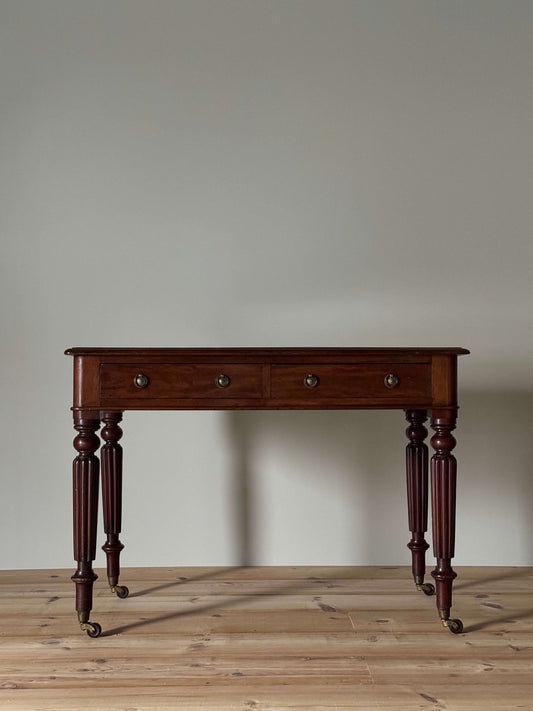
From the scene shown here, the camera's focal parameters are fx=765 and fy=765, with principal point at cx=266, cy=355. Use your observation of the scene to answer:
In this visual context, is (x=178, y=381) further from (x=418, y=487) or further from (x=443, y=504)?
(x=418, y=487)

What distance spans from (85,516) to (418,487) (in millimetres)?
1085

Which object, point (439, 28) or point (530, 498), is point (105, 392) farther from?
point (439, 28)

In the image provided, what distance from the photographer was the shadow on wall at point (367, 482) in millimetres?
2854

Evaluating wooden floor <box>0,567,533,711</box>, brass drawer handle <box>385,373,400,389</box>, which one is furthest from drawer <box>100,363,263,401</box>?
wooden floor <box>0,567,533,711</box>

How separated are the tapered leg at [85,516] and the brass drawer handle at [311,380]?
583 mm

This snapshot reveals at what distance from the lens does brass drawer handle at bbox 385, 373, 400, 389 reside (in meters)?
2.10

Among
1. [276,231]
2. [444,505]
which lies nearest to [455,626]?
[444,505]

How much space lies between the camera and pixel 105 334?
9.36 ft

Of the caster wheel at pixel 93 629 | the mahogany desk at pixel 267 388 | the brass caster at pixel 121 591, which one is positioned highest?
the mahogany desk at pixel 267 388

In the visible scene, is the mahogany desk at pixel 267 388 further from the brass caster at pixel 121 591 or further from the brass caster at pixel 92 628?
the brass caster at pixel 121 591

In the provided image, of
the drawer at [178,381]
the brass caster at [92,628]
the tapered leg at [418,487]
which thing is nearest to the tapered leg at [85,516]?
the brass caster at [92,628]

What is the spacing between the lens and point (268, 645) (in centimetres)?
198

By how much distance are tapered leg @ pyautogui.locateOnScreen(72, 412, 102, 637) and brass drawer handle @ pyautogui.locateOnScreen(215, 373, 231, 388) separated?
34 cm

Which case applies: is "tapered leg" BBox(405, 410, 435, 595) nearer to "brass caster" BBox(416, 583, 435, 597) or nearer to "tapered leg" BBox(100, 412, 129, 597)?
"brass caster" BBox(416, 583, 435, 597)
